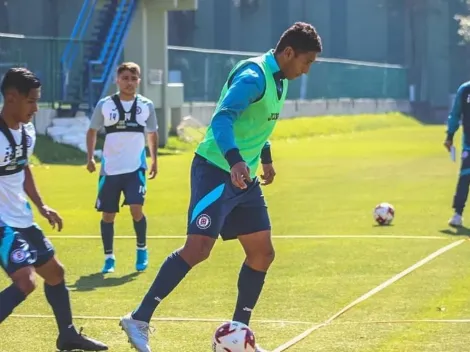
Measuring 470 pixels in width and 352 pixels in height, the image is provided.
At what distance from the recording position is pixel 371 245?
13.3 meters

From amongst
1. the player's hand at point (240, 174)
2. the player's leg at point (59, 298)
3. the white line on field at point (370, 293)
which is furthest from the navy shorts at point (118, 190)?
the player's hand at point (240, 174)

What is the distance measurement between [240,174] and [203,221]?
2.08ft

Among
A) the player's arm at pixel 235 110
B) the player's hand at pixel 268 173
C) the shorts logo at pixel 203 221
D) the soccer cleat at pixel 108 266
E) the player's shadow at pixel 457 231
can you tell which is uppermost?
the player's arm at pixel 235 110

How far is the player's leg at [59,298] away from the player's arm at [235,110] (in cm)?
137

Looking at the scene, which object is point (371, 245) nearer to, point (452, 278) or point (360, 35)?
point (452, 278)

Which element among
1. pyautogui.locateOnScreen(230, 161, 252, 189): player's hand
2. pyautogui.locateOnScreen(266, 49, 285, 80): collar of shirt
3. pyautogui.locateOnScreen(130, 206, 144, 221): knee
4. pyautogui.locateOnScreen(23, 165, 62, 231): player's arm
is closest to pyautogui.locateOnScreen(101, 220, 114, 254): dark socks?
pyautogui.locateOnScreen(130, 206, 144, 221): knee

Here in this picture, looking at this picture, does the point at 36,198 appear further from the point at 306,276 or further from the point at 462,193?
the point at 462,193

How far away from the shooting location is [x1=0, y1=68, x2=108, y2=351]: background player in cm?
709

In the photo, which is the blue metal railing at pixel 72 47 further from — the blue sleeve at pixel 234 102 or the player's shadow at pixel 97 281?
the blue sleeve at pixel 234 102

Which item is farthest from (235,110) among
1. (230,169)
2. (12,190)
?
(12,190)

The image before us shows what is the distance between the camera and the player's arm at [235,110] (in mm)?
6943

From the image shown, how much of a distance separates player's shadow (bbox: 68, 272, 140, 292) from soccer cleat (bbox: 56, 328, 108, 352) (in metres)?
2.77

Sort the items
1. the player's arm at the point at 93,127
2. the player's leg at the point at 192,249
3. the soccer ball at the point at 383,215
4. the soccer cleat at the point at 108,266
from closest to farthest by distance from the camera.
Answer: the player's leg at the point at 192,249
the soccer cleat at the point at 108,266
the player's arm at the point at 93,127
the soccer ball at the point at 383,215

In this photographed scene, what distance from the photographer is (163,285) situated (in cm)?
735
